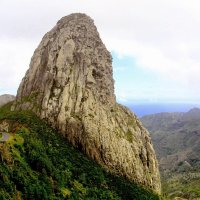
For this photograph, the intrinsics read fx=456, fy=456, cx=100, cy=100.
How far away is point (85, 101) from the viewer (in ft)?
525

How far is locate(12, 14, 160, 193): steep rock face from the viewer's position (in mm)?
154000

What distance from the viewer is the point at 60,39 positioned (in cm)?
17462

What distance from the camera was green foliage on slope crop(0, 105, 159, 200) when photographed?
100875mm

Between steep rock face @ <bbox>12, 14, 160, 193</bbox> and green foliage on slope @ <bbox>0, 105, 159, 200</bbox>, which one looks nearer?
green foliage on slope @ <bbox>0, 105, 159, 200</bbox>

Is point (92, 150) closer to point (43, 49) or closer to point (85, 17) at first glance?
point (43, 49)

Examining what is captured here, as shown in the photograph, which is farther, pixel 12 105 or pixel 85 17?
pixel 85 17

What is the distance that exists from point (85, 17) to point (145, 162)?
212 feet

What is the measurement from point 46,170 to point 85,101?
145ft

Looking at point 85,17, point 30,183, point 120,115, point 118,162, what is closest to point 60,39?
point 85,17

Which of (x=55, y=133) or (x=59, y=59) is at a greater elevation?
(x=59, y=59)

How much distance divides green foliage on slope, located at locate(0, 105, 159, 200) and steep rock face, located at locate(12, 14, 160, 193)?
5.53m

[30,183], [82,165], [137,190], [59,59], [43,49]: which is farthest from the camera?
[43,49]

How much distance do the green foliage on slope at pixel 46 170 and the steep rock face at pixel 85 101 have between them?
5529 mm

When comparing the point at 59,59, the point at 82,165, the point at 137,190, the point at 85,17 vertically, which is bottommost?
the point at 137,190
